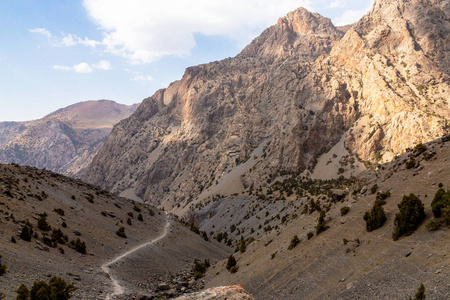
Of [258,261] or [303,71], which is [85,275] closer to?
[258,261]

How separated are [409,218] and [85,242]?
27.2 metres

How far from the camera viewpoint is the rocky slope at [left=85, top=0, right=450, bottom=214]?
66562 millimetres

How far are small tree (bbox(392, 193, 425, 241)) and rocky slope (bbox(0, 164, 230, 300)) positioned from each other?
56.7 feet

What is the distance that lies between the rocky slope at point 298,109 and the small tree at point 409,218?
49.2 m

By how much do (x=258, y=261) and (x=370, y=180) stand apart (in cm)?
1281

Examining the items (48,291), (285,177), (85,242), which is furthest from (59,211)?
(285,177)

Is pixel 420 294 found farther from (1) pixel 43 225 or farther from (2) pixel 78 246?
(1) pixel 43 225

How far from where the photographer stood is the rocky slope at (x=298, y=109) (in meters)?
66.6

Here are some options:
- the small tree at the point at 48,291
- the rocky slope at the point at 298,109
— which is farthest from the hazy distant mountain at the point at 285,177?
the small tree at the point at 48,291

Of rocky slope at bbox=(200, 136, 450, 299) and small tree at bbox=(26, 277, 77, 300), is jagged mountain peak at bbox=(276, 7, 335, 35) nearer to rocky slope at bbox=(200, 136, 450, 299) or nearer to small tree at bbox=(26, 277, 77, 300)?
rocky slope at bbox=(200, 136, 450, 299)

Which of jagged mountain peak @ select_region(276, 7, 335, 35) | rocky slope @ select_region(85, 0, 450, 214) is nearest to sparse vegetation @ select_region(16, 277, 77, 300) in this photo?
rocky slope @ select_region(85, 0, 450, 214)

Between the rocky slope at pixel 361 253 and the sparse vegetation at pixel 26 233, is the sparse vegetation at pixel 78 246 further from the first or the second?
the rocky slope at pixel 361 253

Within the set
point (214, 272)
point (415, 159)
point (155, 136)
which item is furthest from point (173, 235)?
point (155, 136)

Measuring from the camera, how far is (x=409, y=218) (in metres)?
15.7
